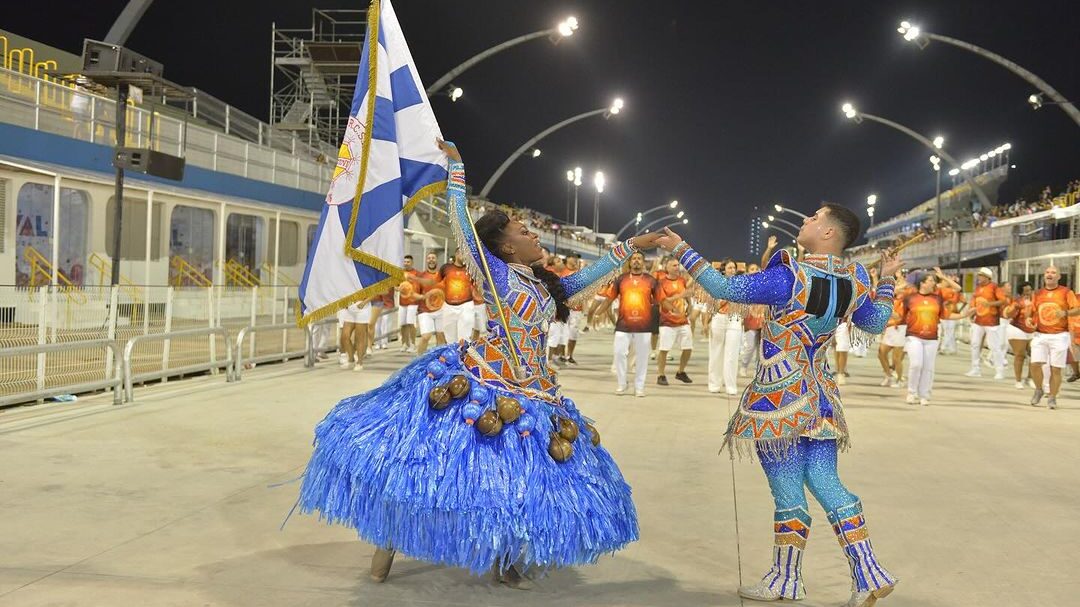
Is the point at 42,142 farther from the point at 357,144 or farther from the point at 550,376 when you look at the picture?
the point at 550,376

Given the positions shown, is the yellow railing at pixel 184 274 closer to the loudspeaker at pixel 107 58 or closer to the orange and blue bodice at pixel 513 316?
the loudspeaker at pixel 107 58

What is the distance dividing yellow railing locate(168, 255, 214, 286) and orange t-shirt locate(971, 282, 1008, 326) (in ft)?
54.9

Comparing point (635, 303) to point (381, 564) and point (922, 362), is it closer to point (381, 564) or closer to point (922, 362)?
point (922, 362)

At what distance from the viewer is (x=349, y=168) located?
545cm

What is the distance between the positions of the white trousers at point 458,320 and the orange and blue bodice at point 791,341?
1165 centimetres

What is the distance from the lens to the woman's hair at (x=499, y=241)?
5078mm

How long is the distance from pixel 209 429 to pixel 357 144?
5.39 meters

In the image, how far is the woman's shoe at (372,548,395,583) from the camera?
498cm

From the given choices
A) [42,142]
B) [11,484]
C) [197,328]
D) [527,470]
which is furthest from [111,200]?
[527,470]

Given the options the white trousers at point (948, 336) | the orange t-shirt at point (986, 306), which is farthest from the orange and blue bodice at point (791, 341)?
the white trousers at point (948, 336)

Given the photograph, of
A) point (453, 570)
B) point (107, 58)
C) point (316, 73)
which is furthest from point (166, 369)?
point (316, 73)

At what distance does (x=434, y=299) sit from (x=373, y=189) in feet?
37.4

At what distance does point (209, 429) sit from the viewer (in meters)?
9.80

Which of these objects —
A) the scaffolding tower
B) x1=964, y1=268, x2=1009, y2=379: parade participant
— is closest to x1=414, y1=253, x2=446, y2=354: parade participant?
x1=964, y1=268, x2=1009, y2=379: parade participant
